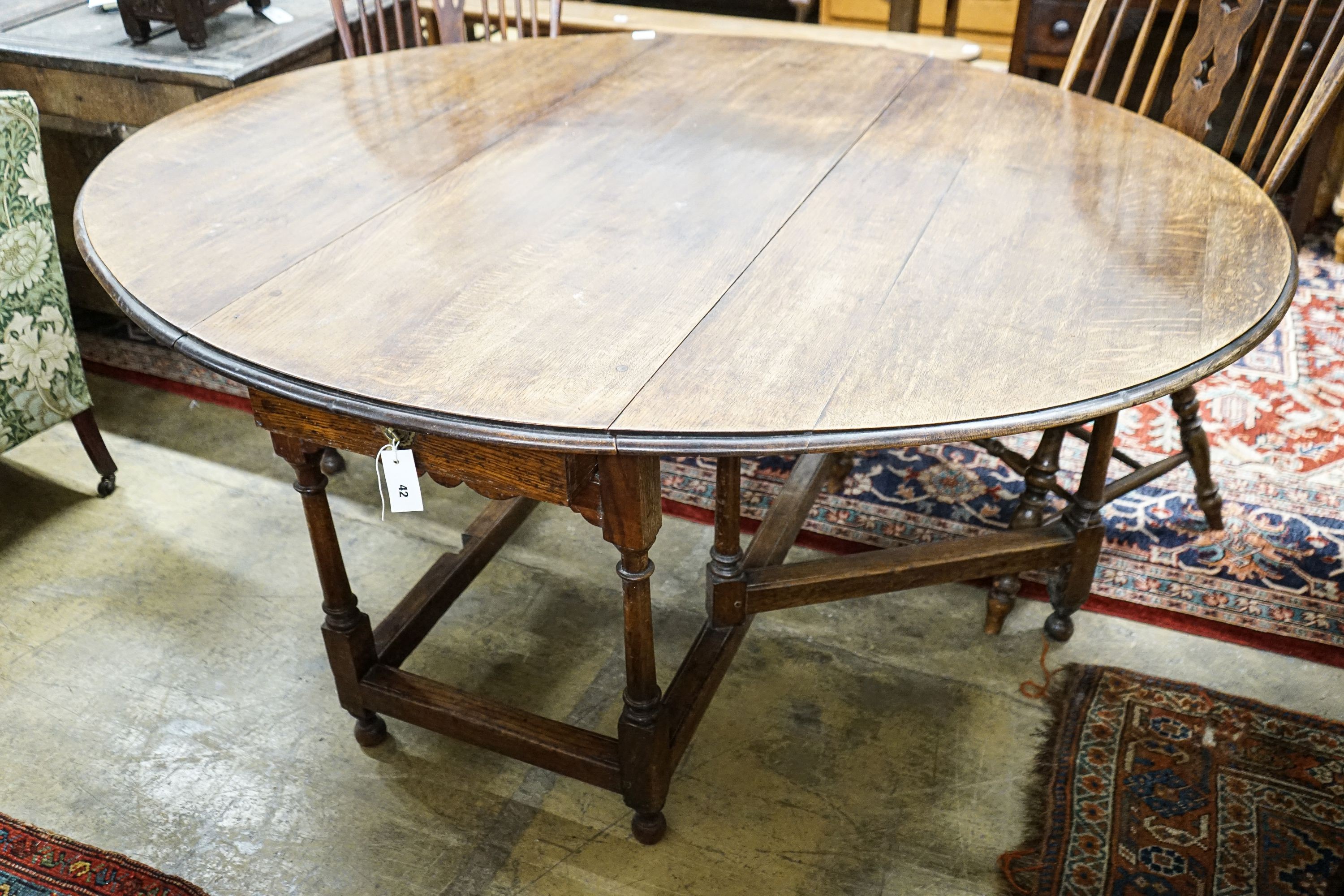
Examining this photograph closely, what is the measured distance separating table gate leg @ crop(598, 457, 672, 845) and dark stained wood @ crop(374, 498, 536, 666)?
1.47 ft

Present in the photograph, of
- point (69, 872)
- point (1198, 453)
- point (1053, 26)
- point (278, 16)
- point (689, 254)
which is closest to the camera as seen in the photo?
point (689, 254)

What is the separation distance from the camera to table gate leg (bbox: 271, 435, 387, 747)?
1550 millimetres

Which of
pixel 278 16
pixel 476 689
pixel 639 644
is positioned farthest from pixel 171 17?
pixel 639 644

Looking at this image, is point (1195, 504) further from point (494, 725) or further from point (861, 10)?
point (861, 10)

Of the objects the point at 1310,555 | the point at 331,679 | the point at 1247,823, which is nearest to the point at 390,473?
the point at 331,679

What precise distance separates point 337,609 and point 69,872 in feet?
1.79

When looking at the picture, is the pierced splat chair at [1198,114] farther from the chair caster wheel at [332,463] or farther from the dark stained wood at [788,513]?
the chair caster wheel at [332,463]

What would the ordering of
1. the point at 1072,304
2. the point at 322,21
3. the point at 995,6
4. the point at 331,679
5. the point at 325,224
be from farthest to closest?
1. the point at 995,6
2. the point at 322,21
3. the point at 331,679
4. the point at 325,224
5. the point at 1072,304

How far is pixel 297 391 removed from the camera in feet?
3.87

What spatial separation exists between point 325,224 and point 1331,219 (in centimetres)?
335

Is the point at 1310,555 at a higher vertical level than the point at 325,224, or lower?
lower

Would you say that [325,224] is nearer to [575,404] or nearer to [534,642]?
[575,404]

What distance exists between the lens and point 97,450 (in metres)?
2.38

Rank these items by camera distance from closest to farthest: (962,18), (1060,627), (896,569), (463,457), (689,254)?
(463,457)
(689,254)
(896,569)
(1060,627)
(962,18)
